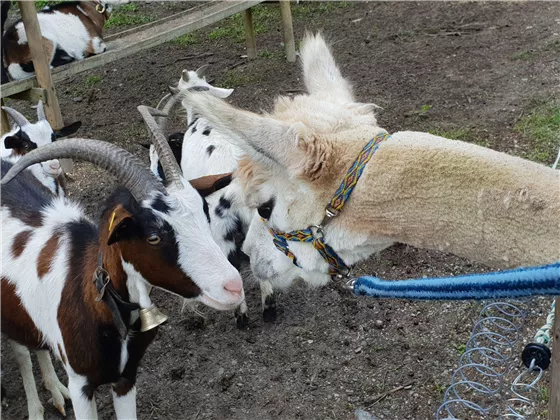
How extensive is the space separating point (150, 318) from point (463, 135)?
4252mm

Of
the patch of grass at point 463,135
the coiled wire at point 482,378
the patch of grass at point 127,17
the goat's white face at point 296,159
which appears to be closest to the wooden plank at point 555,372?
the goat's white face at point 296,159

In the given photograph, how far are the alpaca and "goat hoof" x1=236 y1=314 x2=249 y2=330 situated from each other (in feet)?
6.51

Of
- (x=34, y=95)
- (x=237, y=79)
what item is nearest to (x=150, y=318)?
(x=34, y=95)

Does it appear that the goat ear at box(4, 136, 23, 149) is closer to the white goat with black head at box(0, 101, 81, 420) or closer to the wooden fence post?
the white goat with black head at box(0, 101, 81, 420)

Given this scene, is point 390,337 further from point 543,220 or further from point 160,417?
point 543,220

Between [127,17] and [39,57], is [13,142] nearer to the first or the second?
[39,57]

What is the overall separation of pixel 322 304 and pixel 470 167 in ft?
9.64

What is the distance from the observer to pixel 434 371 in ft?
13.1

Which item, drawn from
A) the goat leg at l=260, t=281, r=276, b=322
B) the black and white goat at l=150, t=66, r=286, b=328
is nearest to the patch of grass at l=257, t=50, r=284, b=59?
the black and white goat at l=150, t=66, r=286, b=328

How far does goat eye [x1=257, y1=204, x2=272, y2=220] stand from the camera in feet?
8.00

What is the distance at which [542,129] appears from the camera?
19.7 feet

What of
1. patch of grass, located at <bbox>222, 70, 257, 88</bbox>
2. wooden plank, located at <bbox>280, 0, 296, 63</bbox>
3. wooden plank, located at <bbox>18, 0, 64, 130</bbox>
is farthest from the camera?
wooden plank, located at <bbox>280, 0, 296, 63</bbox>

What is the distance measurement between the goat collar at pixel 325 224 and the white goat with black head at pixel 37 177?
6.49ft

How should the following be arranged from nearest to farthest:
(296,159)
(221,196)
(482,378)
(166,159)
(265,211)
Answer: (296,159) → (265,211) → (166,159) → (482,378) → (221,196)
